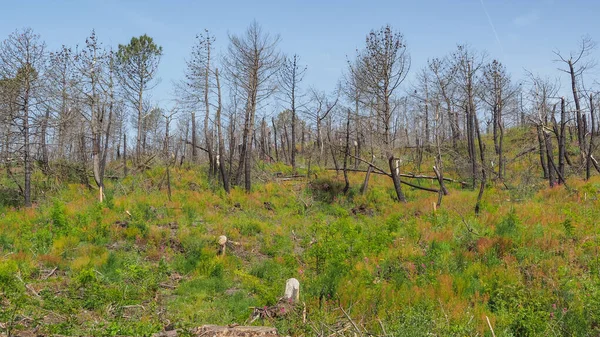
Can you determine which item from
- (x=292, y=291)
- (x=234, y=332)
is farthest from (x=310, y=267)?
(x=234, y=332)

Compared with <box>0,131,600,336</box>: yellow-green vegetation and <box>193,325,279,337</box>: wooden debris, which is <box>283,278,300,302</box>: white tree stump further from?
<box>193,325,279,337</box>: wooden debris

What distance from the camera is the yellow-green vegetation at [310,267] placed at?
669 centimetres

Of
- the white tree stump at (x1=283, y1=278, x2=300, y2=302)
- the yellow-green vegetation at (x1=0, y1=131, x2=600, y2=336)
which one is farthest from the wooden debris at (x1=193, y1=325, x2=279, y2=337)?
the white tree stump at (x1=283, y1=278, x2=300, y2=302)

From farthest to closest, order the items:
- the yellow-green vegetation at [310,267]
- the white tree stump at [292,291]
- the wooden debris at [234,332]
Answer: the white tree stump at [292,291]
the yellow-green vegetation at [310,267]
the wooden debris at [234,332]

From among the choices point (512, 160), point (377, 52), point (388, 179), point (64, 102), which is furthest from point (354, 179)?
point (64, 102)

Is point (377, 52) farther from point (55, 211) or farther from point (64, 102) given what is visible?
point (64, 102)

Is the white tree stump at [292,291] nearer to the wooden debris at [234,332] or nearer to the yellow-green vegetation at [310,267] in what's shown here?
the yellow-green vegetation at [310,267]

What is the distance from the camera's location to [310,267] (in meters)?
9.99

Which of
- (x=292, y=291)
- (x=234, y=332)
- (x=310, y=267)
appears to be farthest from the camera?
(x=310, y=267)

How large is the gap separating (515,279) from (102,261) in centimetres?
972

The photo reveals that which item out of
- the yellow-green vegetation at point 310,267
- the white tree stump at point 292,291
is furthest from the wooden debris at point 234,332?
the white tree stump at point 292,291

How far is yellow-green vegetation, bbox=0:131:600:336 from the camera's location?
669 cm

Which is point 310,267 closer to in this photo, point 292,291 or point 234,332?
point 292,291

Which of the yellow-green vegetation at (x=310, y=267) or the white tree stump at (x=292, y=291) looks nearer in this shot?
the yellow-green vegetation at (x=310, y=267)
